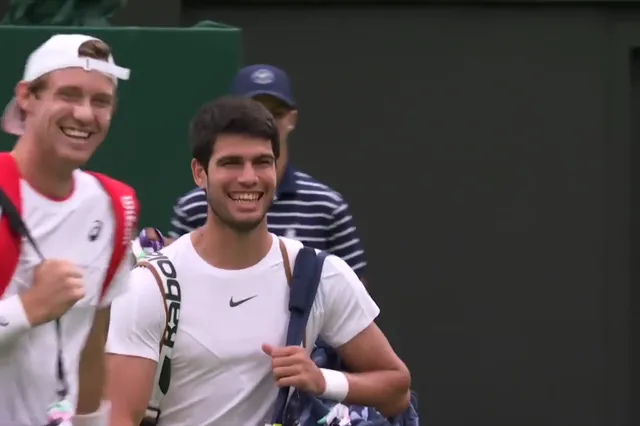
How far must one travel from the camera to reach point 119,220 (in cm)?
361

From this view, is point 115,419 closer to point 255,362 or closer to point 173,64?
point 255,362

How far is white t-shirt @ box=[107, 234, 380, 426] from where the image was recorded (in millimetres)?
3699

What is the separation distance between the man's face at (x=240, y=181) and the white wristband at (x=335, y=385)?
16.7 inches

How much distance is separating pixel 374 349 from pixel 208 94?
7.56 ft

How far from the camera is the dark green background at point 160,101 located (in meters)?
5.94

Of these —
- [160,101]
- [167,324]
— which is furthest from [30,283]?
[160,101]

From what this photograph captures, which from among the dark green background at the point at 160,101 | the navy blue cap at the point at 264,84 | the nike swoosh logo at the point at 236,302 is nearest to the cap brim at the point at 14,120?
the nike swoosh logo at the point at 236,302

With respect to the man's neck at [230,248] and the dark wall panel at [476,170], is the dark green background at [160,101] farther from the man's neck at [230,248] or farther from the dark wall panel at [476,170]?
the man's neck at [230,248]

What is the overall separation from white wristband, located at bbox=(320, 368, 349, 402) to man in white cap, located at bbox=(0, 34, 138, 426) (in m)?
0.57

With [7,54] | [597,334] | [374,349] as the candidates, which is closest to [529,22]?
[597,334]

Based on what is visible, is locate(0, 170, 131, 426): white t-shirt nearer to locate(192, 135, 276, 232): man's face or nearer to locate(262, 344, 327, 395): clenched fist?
locate(192, 135, 276, 232): man's face

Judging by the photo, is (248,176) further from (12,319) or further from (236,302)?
(12,319)

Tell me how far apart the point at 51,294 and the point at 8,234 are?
167mm

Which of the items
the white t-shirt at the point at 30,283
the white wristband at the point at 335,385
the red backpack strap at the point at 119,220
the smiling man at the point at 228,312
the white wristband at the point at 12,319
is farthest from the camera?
the white wristband at the point at 335,385
